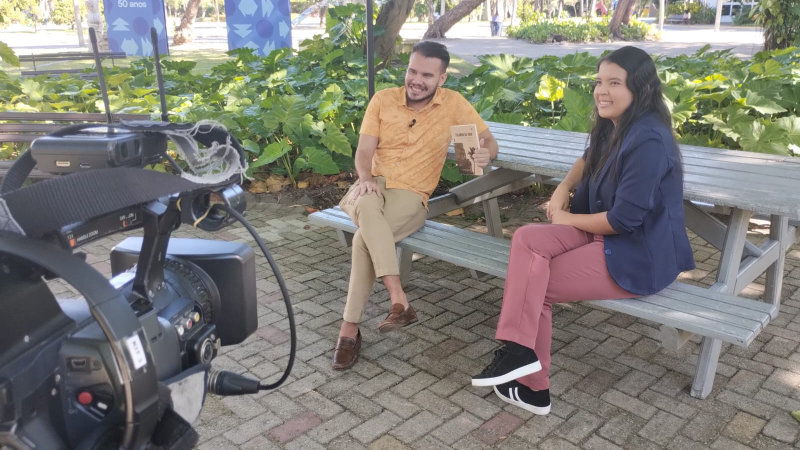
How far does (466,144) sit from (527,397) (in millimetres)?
1235

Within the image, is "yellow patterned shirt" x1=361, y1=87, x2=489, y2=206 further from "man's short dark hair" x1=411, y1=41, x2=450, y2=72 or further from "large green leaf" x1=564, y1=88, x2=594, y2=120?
"large green leaf" x1=564, y1=88, x2=594, y2=120

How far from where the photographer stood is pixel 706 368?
281 cm

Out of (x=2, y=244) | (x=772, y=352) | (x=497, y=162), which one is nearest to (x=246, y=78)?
(x=497, y=162)

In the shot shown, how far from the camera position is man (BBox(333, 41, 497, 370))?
127 inches

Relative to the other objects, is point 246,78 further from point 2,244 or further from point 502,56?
point 2,244

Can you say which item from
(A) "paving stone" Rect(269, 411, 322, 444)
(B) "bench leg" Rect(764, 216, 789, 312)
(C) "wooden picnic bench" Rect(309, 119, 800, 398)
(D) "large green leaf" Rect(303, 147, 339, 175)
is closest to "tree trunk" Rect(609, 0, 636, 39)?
(D) "large green leaf" Rect(303, 147, 339, 175)

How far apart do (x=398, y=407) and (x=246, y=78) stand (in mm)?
5017

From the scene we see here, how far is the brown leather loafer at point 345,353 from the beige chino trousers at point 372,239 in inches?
3.9

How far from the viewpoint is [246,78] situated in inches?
278

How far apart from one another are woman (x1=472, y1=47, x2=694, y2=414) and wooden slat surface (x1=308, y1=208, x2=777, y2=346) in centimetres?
6

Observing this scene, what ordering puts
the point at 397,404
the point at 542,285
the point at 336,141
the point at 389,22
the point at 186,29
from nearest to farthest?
1. the point at 542,285
2. the point at 397,404
3. the point at 336,141
4. the point at 389,22
5. the point at 186,29

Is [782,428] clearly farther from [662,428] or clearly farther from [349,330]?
[349,330]

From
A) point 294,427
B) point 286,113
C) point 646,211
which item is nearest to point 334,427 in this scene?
point 294,427

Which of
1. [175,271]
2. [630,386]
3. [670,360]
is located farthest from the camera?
[670,360]
